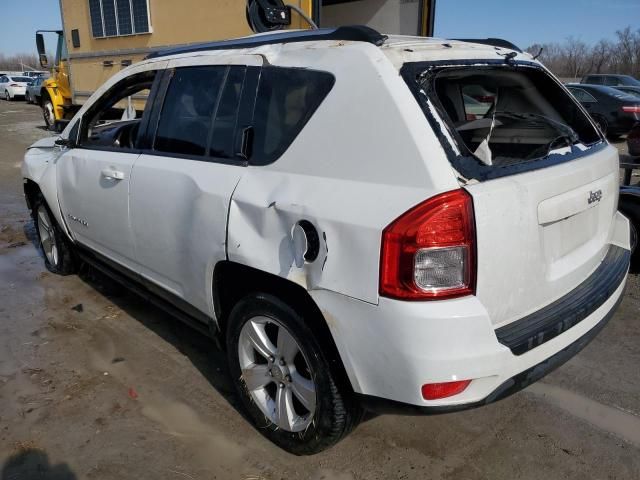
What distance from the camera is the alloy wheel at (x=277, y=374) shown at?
2354 millimetres

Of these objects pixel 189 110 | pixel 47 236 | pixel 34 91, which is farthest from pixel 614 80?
pixel 34 91

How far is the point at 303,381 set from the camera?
7.74 feet

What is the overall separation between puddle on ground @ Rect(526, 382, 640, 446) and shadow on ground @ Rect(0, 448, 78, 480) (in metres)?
2.42

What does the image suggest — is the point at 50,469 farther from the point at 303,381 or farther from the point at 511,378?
the point at 511,378

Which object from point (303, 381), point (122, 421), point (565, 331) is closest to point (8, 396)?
point (122, 421)

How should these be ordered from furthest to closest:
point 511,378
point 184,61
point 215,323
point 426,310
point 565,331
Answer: point 184,61, point 215,323, point 565,331, point 511,378, point 426,310

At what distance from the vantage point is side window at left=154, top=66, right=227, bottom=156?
2756 millimetres

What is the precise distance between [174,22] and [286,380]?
6412 millimetres

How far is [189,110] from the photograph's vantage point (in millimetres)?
2918

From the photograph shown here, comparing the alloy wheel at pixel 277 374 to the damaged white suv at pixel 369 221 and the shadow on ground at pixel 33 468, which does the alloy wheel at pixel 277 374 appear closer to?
the damaged white suv at pixel 369 221

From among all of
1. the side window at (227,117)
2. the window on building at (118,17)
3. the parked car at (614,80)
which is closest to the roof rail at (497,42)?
the side window at (227,117)

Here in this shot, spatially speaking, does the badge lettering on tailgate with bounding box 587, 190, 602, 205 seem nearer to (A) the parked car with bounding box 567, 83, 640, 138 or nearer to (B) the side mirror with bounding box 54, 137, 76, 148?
(B) the side mirror with bounding box 54, 137, 76, 148

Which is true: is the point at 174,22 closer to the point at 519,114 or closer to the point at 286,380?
the point at 519,114

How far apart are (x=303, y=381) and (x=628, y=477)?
1.48 meters
